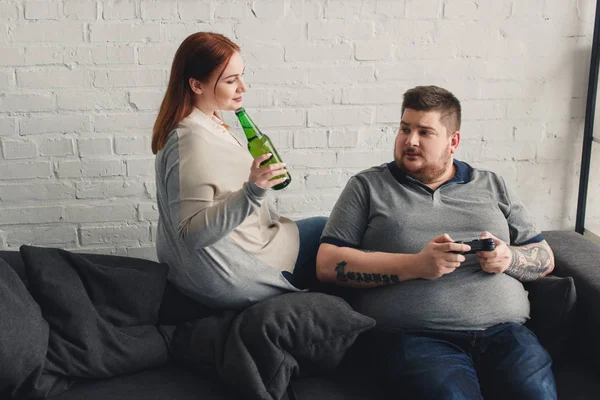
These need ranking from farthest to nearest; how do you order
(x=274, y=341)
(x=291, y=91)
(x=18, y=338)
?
(x=291, y=91)
(x=274, y=341)
(x=18, y=338)

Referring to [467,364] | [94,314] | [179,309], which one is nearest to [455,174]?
[467,364]

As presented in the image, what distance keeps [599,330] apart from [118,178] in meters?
1.72

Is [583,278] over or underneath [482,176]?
underneath

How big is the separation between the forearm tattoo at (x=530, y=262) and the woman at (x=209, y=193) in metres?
0.63

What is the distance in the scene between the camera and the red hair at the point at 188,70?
7.18 ft

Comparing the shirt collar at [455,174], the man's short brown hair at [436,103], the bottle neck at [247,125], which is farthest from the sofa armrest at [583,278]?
the bottle neck at [247,125]

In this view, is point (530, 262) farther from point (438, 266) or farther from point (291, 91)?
point (291, 91)

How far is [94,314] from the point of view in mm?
2119

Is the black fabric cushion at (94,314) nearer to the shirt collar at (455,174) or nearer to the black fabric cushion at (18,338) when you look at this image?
the black fabric cushion at (18,338)

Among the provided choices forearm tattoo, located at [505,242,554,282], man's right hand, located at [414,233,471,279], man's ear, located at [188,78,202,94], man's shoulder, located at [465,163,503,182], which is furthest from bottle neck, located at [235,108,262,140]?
forearm tattoo, located at [505,242,554,282]

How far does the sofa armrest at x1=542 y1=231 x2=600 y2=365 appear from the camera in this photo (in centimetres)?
222

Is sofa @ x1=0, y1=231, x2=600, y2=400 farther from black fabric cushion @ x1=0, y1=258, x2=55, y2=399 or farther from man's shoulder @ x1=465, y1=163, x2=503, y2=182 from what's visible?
man's shoulder @ x1=465, y1=163, x2=503, y2=182

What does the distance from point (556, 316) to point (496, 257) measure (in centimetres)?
24

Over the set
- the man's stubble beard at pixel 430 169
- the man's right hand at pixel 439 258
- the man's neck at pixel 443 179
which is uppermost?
the man's stubble beard at pixel 430 169
